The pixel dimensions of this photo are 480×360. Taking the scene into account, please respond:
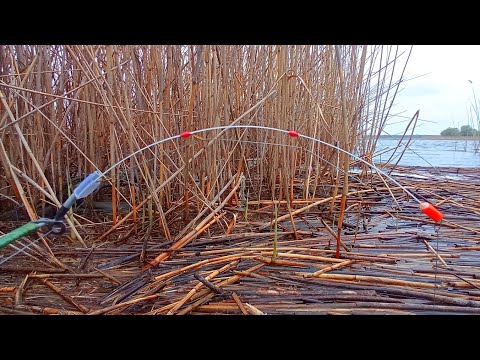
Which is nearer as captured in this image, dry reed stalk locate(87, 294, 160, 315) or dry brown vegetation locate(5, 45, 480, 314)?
dry reed stalk locate(87, 294, 160, 315)

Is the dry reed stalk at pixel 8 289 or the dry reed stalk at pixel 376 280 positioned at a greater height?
the dry reed stalk at pixel 376 280

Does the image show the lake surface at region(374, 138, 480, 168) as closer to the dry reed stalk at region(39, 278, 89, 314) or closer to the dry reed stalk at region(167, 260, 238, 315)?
the dry reed stalk at region(167, 260, 238, 315)

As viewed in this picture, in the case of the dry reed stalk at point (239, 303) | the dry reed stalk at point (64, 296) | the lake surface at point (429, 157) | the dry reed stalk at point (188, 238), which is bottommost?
the dry reed stalk at point (64, 296)

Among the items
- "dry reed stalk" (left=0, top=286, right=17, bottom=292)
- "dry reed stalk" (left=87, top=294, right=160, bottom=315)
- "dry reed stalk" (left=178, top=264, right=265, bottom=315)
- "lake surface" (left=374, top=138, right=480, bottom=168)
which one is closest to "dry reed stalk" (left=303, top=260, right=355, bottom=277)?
"dry reed stalk" (left=178, top=264, right=265, bottom=315)

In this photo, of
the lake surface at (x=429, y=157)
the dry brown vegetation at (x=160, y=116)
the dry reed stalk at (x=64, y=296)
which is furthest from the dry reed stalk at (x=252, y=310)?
the lake surface at (x=429, y=157)

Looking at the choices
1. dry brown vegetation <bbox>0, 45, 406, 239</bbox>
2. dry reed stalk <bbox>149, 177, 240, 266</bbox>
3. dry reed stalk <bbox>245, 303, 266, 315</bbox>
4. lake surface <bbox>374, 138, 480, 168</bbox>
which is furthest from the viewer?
lake surface <bbox>374, 138, 480, 168</bbox>

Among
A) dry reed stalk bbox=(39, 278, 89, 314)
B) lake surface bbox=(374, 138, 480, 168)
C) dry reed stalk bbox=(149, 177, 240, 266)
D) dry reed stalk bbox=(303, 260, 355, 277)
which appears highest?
lake surface bbox=(374, 138, 480, 168)

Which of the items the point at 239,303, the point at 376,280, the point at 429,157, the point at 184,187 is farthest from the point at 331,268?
the point at 429,157

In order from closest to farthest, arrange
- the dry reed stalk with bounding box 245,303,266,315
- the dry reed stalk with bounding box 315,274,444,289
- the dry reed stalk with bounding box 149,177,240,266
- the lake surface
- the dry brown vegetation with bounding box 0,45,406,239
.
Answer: the dry reed stalk with bounding box 245,303,266,315
the dry reed stalk with bounding box 315,274,444,289
the dry reed stalk with bounding box 149,177,240,266
the dry brown vegetation with bounding box 0,45,406,239
the lake surface

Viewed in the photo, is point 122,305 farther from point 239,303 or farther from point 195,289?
point 239,303

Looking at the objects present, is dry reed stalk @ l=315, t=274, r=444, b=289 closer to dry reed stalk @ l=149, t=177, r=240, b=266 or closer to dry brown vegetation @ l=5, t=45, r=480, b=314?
dry brown vegetation @ l=5, t=45, r=480, b=314

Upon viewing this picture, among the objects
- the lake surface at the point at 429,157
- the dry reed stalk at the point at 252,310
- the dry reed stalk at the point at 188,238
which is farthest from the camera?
the lake surface at the point at 429,157

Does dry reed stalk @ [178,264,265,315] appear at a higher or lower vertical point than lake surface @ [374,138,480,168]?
lower

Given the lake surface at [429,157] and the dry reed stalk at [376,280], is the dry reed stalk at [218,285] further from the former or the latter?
the lake surface at [429,157]
